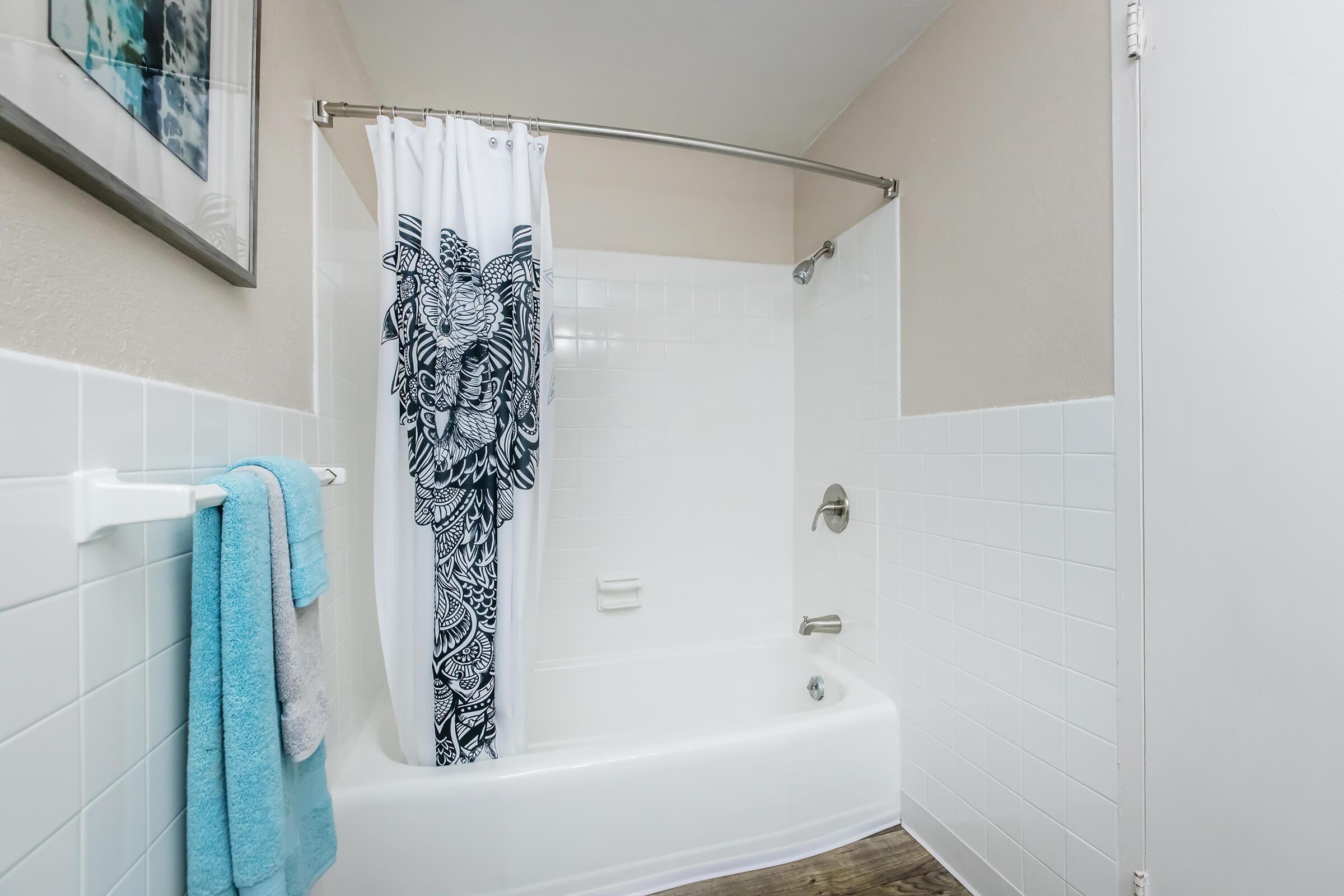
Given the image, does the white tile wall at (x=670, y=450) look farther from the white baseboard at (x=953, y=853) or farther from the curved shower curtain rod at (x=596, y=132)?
the white baseboard at (x=953, y=853)

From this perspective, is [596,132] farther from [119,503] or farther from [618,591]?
[618,591]

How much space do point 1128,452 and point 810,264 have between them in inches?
53.4

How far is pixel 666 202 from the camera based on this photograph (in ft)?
7.58

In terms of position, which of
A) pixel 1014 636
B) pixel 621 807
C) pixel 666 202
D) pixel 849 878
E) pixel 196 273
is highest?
pixel 666 202

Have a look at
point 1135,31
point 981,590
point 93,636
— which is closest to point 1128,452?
point 981,590

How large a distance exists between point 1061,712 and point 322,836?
1474 millimetres

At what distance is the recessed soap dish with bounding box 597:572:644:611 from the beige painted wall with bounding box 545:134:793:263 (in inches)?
52.4

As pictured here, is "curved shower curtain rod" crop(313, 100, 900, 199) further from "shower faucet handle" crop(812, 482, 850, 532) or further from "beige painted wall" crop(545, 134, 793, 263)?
"shower faucet handle" crop(812, 482, 850, 532)

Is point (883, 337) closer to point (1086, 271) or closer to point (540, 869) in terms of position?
point (1086, 271)

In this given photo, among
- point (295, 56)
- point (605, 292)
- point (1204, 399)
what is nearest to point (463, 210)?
point (295, 56)

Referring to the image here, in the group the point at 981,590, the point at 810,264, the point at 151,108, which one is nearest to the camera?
the point at 151,108

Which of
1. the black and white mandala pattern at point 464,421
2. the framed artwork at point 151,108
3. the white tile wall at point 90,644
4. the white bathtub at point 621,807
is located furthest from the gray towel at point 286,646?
the white bathtub at point 621,807

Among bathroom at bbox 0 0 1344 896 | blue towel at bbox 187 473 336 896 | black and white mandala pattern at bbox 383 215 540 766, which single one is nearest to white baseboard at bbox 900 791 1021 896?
bathroom at bbox 0 0 1344 896

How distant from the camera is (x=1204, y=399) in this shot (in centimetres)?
96
